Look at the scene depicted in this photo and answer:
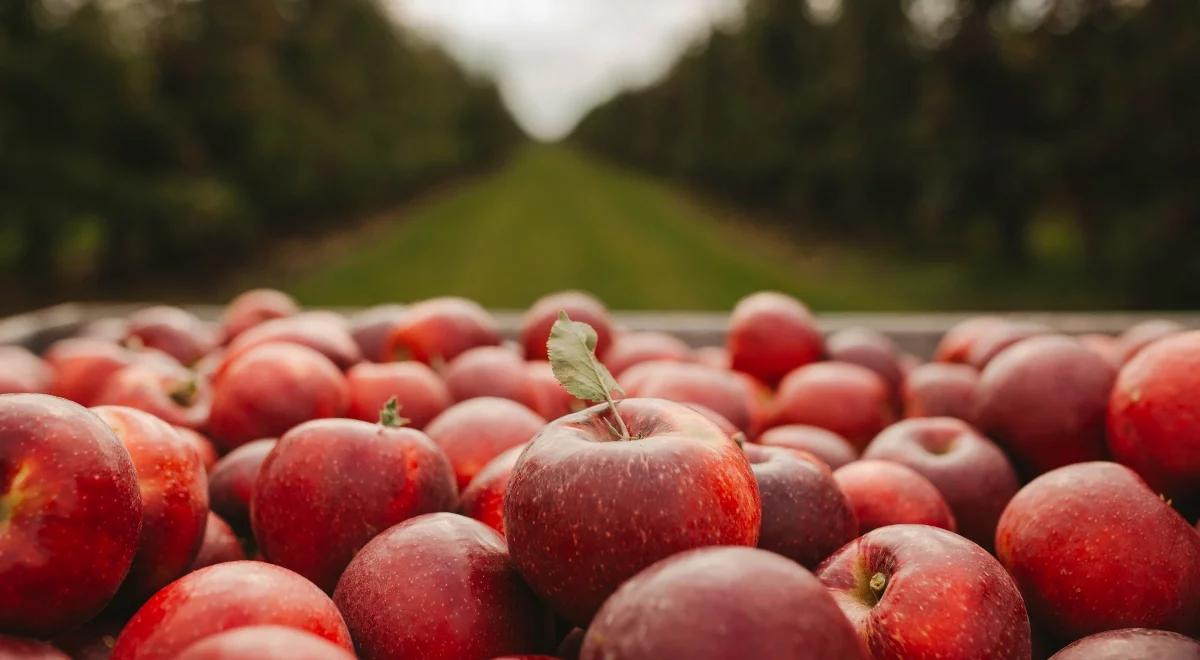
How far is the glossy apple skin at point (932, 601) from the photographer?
1638 mm

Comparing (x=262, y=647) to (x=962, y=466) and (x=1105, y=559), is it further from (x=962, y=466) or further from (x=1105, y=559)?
(x=962, y=466)

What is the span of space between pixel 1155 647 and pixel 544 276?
53.1 ft

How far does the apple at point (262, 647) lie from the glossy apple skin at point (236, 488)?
1219 mm

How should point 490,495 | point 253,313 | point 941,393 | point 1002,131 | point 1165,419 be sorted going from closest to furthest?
point 490,495, point 1165,419, point 941,393, point 253,313, point 1002,131

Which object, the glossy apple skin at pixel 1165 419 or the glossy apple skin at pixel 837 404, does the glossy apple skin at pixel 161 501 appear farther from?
the glossy apple skin at pixel 1165 419

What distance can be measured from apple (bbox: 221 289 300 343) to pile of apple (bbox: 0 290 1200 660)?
1.22 metres

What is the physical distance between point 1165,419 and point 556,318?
8.07 feet

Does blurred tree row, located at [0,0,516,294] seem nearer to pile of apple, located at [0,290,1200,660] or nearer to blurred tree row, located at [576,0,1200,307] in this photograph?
pile of apple, located at [0,290,1200,660]

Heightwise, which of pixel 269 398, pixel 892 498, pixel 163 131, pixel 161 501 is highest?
pixel 163 131

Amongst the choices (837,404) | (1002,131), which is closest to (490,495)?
(837,404)

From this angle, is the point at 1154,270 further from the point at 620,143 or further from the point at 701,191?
the point at 620,143

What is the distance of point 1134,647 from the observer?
160 centimetres

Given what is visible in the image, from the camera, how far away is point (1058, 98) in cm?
1422

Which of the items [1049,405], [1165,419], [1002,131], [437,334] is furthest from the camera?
[1002,131]
